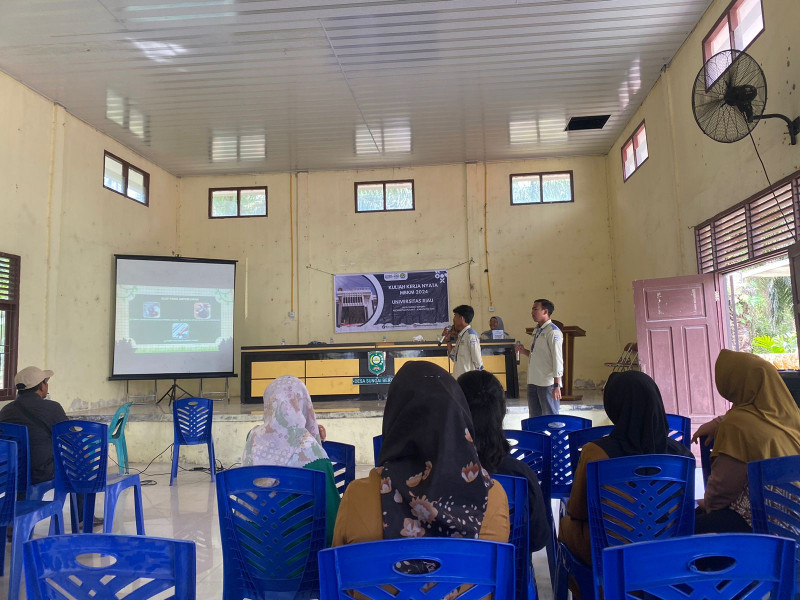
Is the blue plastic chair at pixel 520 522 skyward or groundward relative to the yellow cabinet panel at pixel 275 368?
groundward

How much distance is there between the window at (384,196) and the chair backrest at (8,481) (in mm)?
7177

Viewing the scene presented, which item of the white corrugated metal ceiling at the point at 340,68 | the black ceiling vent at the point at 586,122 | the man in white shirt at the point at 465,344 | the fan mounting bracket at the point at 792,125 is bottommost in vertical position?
the man in white shirt at the point at 465,344

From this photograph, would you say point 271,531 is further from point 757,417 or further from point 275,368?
point 275,368

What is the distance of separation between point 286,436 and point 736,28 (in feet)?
16.8

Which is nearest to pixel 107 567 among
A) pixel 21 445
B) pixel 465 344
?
pixel 21 445

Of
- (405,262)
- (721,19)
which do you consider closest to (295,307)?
(405,262)

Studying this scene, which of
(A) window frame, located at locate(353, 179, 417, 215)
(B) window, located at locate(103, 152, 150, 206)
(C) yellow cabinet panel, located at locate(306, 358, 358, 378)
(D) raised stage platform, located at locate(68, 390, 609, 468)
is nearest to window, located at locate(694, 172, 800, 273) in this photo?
(D) raised stage platform, located at locate(68, 390, 609, 468)

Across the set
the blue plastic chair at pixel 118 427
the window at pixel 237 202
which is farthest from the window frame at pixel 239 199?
the blue plastic chair at pixel 118 427

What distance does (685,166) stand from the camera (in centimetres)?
596

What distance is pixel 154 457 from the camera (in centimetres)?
612

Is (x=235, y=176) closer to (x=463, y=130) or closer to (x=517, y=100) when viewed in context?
(x=463, y=130)

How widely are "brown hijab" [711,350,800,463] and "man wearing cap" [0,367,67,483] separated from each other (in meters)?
3.55

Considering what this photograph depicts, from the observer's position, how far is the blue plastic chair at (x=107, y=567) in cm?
111

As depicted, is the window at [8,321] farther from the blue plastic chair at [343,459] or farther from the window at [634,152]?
the window at [634,152]
